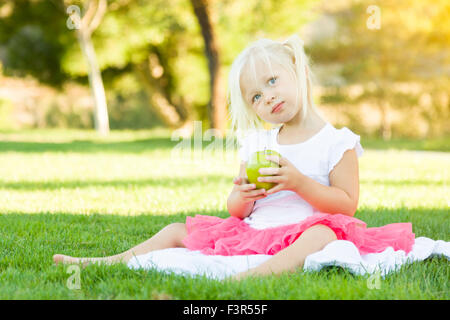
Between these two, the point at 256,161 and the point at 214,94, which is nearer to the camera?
the point at 256,161

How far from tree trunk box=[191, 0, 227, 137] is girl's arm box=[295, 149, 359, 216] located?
10465 mm

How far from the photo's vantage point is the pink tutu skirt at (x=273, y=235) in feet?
10.1

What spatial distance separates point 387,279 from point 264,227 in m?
0.80

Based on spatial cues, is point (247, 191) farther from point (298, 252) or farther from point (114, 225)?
point (114, 225)

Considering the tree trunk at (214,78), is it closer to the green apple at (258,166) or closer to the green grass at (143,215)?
the green grass at (143,215)

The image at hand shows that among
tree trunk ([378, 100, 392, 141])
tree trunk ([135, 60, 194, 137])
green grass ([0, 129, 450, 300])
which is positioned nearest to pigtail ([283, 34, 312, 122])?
green grass ([0, 129, 450, 300])

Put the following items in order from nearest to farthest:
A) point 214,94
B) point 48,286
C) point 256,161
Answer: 1. point 48,286
2. point 256,161
3. point 214,94

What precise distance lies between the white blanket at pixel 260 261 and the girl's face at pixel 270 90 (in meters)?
0.79

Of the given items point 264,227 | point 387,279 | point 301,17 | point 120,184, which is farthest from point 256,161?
point 301,17

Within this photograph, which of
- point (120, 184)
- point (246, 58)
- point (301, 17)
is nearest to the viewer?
point (246, 58)

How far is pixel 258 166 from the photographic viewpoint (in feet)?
9.91

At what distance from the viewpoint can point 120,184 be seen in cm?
699
